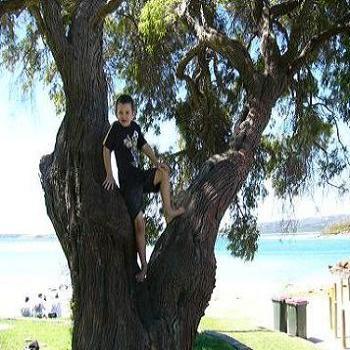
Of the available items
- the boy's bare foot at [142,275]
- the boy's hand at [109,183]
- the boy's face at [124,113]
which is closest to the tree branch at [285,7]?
the boy's face at [124,113]

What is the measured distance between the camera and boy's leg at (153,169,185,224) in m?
3.86

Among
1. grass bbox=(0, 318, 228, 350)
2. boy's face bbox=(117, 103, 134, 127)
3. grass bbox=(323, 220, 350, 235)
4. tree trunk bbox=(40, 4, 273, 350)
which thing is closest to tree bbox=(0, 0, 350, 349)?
tree trunk bbox=(40, 4, 273, 350)

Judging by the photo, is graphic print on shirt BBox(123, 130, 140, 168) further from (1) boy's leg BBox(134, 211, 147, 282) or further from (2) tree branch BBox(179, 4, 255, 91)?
(2) tree branch BBox(179, 4, 255, 91)

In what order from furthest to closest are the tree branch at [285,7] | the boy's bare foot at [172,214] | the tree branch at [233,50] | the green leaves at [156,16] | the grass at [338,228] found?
the grass at [338,228] < the tree branch at [285,7] < the green leaves at [156,16] < the tree branch at [233,50] < the boy's bare foot at [172,214]

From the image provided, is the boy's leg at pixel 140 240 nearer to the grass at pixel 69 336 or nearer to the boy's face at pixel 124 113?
the boy's face at pixel 124 113

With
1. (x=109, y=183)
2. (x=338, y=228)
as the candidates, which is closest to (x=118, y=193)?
(x=109, y=183)

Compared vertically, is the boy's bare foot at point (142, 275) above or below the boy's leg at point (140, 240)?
below

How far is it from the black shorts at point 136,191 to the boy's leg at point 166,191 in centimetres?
3

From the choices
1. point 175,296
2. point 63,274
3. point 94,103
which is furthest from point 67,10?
point 63,274

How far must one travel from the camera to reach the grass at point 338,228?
940 cm

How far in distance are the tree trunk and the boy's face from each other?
0.18 metres

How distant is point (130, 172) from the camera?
3.79 m

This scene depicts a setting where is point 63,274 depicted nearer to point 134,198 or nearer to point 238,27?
point 238,27

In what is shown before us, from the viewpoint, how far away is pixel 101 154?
3.88 meters
